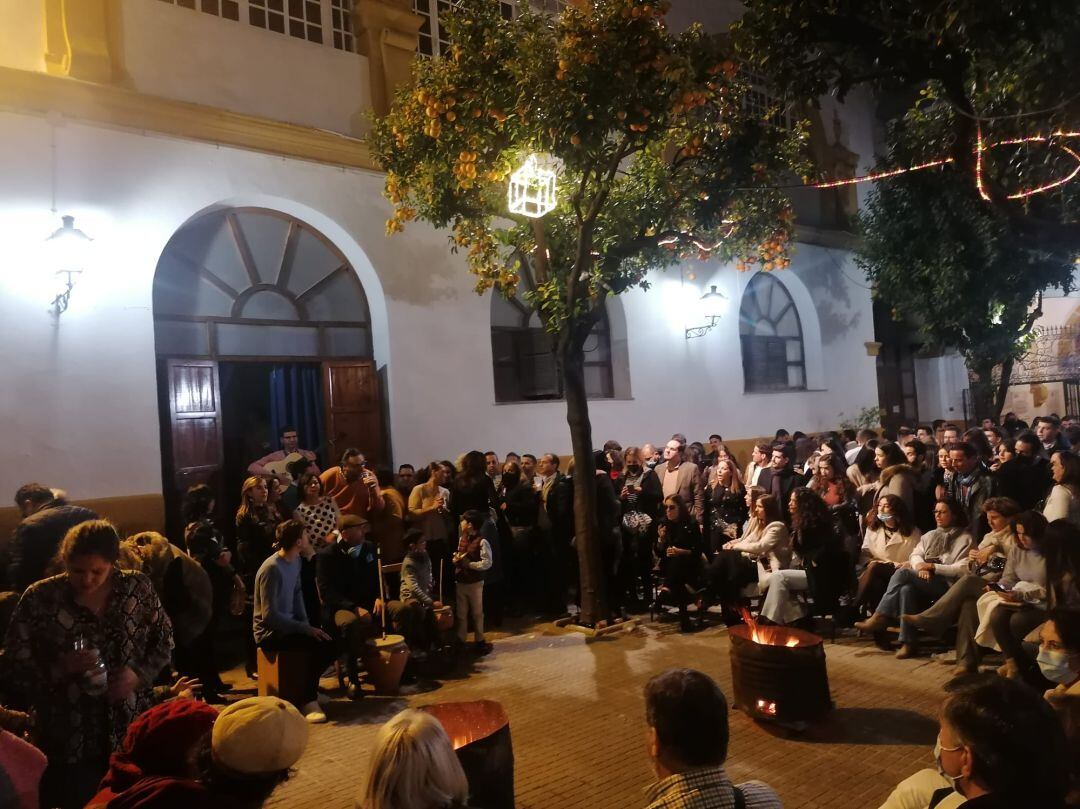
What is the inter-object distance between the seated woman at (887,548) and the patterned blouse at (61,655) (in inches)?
249

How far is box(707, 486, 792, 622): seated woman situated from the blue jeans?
0.99 meters

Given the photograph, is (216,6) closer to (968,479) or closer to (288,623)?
(288,623)

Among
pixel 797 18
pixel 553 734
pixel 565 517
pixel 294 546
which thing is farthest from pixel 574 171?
pixel 553 734

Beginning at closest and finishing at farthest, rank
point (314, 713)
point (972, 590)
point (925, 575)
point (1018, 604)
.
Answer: point (1018, 604), point (314, 713), point (972, 590), point (925, 575)

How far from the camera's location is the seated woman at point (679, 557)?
8219 mm

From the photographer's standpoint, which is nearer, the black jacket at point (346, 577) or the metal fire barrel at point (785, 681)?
the metal fire barrel at point (785, 681)

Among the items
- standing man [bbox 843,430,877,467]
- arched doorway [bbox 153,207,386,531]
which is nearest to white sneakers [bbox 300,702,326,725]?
A: arched doorway [bbox 153,207,386,531]

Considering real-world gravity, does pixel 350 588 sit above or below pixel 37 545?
below

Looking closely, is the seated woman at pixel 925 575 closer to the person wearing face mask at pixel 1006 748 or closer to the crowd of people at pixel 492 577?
A: the crowd of people at pixel 492 577

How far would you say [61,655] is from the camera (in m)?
3.28

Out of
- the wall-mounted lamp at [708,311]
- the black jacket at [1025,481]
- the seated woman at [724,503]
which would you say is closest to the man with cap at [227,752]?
the seated woman at [724,503]

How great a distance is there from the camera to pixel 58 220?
863cm

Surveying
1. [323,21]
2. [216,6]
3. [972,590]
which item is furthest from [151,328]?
[972,590]

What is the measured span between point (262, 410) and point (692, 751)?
10.5 meters
